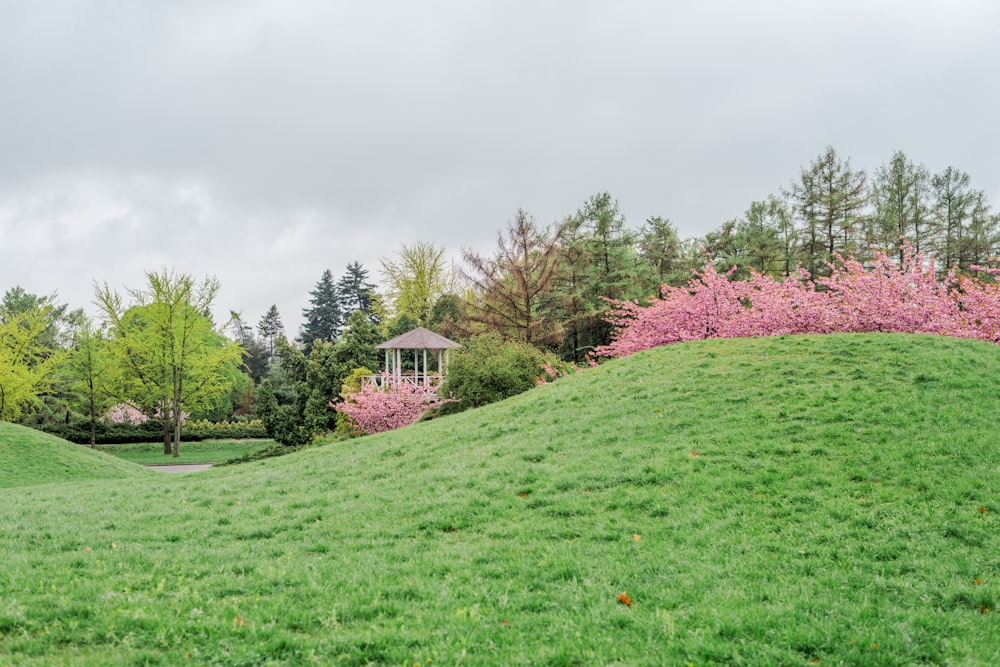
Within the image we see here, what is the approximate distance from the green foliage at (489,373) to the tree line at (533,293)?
5830 mm

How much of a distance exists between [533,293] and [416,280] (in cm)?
1888

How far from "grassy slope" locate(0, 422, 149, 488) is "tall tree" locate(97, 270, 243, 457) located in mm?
8404

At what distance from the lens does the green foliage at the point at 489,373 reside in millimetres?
17266

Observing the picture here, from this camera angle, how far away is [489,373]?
56.6ft

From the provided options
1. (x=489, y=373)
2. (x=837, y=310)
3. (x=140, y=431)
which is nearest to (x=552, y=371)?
(x=489, y=373)

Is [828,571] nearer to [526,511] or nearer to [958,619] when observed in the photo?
[958,619]

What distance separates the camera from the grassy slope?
48.8 feet

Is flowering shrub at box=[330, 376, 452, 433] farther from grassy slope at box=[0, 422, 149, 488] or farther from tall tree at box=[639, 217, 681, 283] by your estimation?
tall tree at box=[639, 217, 681, 283]

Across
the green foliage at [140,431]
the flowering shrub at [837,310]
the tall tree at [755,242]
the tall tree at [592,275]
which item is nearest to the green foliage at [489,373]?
the flowering shrub at [837,310]

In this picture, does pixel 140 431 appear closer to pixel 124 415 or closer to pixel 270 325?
pixel 124 415

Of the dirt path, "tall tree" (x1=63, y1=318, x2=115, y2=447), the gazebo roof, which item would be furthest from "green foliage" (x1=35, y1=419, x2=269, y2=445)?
the gazebo roof

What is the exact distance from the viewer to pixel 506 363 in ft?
56.8

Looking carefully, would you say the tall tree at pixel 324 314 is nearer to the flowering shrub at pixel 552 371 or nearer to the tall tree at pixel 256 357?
the tall tree at pixel 256 357

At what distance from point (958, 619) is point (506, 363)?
45.4 feet
